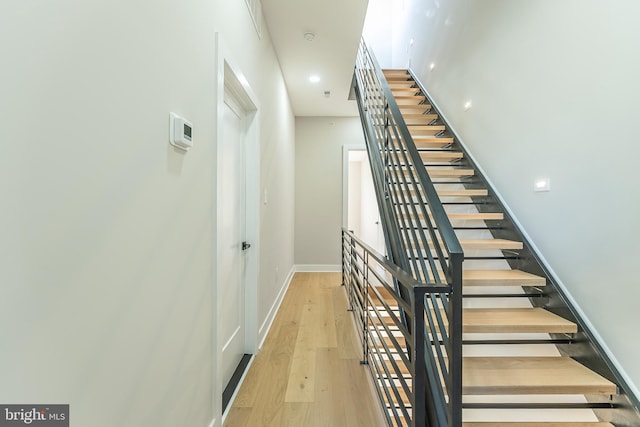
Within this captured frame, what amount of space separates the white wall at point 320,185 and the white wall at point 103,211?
395 cm

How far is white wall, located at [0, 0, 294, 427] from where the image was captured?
52 cm

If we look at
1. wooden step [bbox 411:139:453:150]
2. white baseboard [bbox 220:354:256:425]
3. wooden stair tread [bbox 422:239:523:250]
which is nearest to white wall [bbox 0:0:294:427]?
white baseboard [bbox 220:354:256:425]

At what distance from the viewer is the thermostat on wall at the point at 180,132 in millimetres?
1041

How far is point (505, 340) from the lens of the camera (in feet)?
6.20

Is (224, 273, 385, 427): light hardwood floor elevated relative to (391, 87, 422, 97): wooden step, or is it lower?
lower

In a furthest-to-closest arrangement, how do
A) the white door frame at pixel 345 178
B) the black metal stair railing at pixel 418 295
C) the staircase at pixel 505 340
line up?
1. the white door frame at pixel 345 178
2. the staircase at pixel 505 340
3. the black metal stair railing at pixel 418 295

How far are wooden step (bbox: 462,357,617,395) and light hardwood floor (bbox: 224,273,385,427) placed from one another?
617mm

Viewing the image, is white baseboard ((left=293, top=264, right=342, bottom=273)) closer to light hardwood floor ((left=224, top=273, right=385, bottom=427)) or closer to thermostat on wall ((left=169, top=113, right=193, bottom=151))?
light hardwood floor ((left=224, top=273, right=385, bottom=427))

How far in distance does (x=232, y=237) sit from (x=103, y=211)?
1.43 meters

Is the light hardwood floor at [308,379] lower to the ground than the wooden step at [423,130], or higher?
lower

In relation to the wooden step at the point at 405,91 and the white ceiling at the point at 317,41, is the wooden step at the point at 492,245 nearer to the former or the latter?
the white ceiling at the point at 317,41

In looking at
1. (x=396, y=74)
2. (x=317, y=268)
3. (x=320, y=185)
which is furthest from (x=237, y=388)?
(x=396, y=74)

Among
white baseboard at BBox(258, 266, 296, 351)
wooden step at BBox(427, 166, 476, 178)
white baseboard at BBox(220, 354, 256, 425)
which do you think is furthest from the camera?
wooden step at BBox(427, 166, 476, 178)

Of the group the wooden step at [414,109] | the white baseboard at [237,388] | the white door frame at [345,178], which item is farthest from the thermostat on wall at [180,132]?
the white door frame at [345,178]
